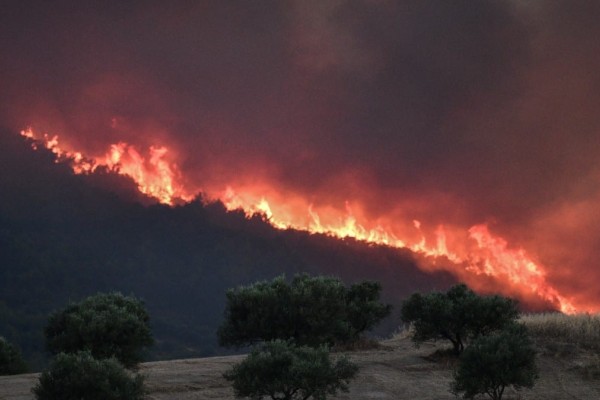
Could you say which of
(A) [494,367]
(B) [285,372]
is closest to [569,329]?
(A) [494,367]

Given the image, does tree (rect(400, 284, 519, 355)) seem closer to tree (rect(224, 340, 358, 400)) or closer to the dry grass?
the dry grass

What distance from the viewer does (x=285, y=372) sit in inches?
1628

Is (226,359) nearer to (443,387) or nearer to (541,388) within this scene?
(443,387)

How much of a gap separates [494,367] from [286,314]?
20.9 meters

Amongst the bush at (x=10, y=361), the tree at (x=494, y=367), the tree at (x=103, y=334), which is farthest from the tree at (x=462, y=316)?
the bush at (x=10, y=361)

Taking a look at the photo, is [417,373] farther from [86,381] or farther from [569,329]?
[86,381]

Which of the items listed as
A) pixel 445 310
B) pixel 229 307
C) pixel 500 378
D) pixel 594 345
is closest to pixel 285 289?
pixel 229 307

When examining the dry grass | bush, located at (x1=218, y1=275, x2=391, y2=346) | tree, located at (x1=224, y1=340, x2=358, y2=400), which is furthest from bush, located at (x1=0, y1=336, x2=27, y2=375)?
the dry grass

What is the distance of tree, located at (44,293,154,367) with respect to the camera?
53812mm

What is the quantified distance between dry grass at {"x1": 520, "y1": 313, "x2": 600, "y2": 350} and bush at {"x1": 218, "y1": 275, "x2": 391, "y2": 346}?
19.3 metres

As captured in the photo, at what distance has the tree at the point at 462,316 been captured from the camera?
217ft

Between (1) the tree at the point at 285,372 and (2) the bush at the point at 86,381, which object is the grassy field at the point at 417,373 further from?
(2) the bush at the point at 86,381

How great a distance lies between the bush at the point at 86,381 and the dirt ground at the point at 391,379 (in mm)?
8219

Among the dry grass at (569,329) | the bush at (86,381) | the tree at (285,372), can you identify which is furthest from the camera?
the dry grass at (569,329)
